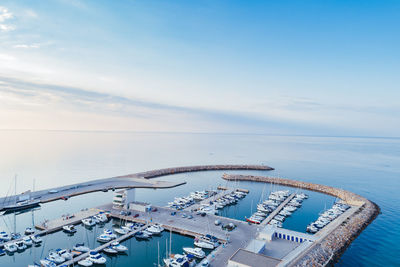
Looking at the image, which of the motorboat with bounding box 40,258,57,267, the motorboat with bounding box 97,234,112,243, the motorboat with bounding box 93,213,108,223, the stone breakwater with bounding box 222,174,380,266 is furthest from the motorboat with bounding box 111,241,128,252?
the stone breakwater with bounding box 222,174,380,266

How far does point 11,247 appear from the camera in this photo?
3612 centimetres

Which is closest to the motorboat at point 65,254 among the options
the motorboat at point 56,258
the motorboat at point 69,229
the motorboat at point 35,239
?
the motorboat at point 56,258

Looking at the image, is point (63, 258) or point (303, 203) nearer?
point (63, 258)

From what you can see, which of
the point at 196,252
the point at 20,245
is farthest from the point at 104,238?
the point at 196,252

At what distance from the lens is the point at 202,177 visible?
329ft

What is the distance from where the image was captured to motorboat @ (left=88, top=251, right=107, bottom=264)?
3300 centimetres

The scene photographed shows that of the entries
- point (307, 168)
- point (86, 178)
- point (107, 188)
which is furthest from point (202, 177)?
point (307, 168)

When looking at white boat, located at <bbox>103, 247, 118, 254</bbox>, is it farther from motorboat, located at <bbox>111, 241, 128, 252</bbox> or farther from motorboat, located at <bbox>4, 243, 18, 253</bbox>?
motorboat, located at <bbox>4, 243, 18, 253</bbox>

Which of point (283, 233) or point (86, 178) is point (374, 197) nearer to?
point (283, 233)

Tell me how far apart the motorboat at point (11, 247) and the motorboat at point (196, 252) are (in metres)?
26.2

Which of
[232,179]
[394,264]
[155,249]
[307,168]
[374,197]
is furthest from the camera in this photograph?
[307,168]

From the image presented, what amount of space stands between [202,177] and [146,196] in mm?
34723

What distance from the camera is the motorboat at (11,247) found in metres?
35.9

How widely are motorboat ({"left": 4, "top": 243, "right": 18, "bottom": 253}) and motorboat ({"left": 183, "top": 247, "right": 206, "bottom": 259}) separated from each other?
85.8ft
